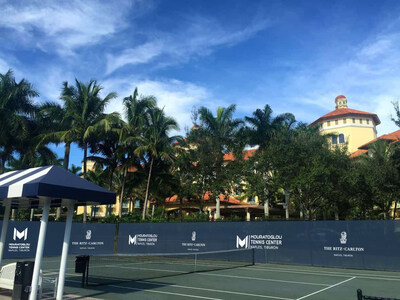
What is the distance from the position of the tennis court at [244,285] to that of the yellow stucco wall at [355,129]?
6537 centimetres

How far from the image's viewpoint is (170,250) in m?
24.6

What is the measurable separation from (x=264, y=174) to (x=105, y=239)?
14094 mm

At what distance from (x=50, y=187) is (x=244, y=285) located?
25.2ft

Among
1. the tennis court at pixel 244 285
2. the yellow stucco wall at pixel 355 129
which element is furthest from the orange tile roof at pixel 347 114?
the tennis court at pixel 244 285

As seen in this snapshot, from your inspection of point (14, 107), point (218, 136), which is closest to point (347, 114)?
point (218, 136)

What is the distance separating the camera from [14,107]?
32094 mm

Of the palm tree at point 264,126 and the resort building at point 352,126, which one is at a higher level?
the resort building at point 352,126

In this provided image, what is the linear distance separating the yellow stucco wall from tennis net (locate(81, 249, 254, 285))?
2397 inches

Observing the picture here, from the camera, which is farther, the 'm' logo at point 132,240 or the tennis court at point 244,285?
the 'm' logo at point 132,240

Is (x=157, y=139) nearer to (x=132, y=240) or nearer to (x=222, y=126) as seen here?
(x=222, y=126)

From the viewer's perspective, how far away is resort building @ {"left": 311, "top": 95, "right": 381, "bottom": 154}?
77.5m

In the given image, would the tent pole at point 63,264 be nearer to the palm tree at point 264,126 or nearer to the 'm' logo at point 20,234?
the 'm' logo at point 20,234

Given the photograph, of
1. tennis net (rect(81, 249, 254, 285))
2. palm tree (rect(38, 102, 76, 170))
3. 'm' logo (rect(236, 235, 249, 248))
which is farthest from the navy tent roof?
palm tree (rect(38, 102, 76, 170))

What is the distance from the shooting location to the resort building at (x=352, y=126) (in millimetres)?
77500
